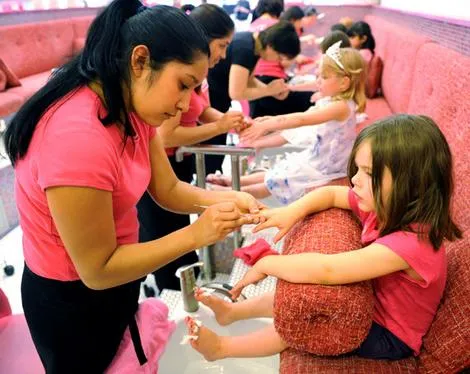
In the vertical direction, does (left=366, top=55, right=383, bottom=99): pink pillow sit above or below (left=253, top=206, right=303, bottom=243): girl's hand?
below

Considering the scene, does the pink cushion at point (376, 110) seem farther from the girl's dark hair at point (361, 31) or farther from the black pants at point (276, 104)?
the girl's dark hair at point (361, 31)

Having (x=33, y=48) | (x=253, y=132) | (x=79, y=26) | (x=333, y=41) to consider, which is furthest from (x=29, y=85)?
(x=253, y=132)

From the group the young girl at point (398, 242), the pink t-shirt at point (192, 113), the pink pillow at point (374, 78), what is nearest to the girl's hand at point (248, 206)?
the young girl at point (398, 242)

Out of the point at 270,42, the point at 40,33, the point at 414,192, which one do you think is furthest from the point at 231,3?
the point at 414,192

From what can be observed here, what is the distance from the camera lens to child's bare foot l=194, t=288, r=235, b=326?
139 cm

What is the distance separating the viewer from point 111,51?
33.0 inches

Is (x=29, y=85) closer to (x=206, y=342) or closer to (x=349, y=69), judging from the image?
(x=349, y=69)

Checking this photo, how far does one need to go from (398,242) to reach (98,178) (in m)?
0.69

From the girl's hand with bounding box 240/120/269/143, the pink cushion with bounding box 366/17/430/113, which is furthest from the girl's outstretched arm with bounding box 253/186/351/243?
the pink cushion with bounding box 366/17/430/113

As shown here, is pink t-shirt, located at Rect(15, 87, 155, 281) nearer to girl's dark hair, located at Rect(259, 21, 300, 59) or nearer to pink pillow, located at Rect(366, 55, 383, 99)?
girl's dark hair, located at Rect(259, 21, 300, 59)

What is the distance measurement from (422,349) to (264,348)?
1.34 feet

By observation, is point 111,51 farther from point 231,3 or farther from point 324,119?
point 231,3

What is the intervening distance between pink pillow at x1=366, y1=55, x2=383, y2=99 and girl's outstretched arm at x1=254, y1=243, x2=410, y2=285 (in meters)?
3.13

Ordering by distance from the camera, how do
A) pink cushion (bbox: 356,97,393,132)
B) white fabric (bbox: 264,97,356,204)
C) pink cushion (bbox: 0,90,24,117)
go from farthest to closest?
1. pink cushion (bbox: 0,90,24,117)
2. pink cushion (bbox: 356,97,393,132)
3. white fabric (bbox: 264,97,356,204)
